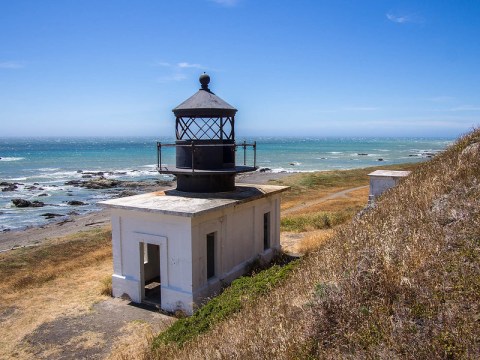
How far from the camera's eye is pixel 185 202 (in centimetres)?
1052

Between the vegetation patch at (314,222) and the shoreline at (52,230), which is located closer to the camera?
the vegetation patch at (314,222)

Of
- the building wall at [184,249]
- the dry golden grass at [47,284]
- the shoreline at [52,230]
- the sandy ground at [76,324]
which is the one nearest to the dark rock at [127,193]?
the shoreline at [52,230]

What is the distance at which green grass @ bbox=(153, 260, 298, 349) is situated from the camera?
23.2ft

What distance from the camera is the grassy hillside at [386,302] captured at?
11.4ft

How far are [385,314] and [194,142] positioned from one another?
8.66 metres

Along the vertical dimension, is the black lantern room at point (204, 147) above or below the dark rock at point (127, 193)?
above

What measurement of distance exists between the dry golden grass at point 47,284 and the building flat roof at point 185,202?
10.1ft

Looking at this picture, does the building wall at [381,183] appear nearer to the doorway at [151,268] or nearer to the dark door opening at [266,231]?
the dark door opening at [266,231]

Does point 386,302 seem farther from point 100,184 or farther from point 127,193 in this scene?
point 100,184

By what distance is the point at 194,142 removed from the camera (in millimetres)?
11680

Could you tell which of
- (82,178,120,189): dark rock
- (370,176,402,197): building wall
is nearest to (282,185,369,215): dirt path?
(370,176,402,197): building wall

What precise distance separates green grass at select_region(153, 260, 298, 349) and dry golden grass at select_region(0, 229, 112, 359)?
2527 mm

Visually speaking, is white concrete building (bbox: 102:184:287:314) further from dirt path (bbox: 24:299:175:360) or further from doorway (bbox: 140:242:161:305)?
dirt path (bbox: 24:299:175:360)

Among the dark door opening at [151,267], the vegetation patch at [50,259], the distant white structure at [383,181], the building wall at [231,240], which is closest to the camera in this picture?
the building wall at [231,240]
